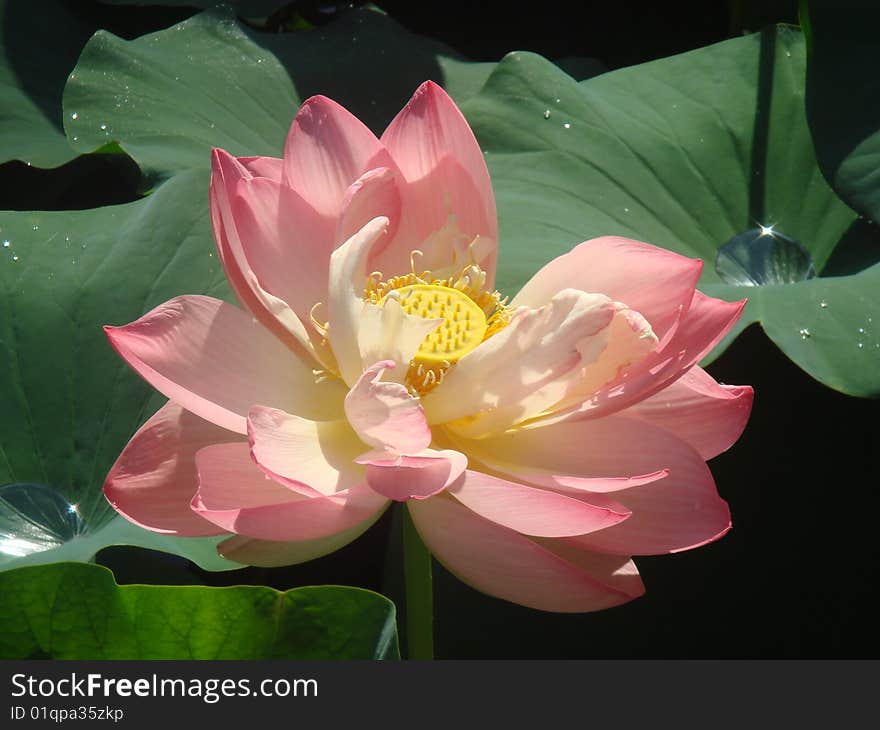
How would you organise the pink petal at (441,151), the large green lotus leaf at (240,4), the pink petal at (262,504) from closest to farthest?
the pink petal at (262,504)
the pink petal at (441,151)
the large green lotus leaf at (240,4)

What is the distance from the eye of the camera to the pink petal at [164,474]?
0.71m

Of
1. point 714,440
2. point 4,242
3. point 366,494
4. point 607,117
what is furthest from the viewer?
point 607,117

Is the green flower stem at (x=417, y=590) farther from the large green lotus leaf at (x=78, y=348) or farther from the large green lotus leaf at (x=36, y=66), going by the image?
the large green lotus leaf at (x=36, y=66)

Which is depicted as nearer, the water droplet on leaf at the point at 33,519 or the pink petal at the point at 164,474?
the pink petal at the point at 164,474

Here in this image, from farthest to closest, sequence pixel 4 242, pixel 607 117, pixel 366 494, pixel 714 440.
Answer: pixel 607 117, pixel 4 242, pixel 714 440, pixel 366 494

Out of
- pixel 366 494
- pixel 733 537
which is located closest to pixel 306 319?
pixel 366 494

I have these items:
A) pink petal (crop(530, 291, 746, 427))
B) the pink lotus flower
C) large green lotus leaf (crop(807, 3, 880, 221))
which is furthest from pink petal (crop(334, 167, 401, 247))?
large green lotus leaf (crop(807, 3, 880, 221))

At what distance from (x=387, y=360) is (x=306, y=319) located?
141 mm

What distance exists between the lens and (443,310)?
0.85m

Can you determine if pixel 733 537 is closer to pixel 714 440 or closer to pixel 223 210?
pixel 714 440

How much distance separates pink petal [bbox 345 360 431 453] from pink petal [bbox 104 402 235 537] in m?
0.12

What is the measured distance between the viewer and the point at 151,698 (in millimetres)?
663

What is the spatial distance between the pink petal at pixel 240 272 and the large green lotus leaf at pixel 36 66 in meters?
0.75

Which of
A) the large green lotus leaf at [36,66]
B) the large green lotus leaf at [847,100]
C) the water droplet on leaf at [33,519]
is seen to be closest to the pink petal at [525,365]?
the water droplet on leaf at [33,519]
